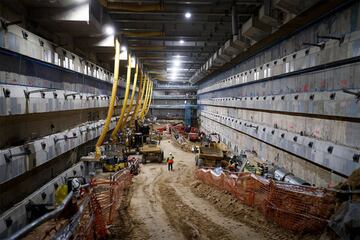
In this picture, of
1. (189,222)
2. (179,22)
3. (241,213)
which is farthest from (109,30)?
(241,213)

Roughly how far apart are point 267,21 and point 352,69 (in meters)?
3.68

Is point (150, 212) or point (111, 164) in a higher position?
point (111, 164)

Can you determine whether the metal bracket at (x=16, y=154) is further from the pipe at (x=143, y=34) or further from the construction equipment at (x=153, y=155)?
the construction equipment at (x=153, y=155)

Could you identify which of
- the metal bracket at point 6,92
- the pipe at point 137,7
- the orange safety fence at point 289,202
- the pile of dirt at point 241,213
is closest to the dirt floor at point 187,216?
the pile of dirt at point 241,213

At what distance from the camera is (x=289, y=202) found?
647 centimetres

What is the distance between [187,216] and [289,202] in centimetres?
287

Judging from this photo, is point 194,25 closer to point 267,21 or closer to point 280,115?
point 267,21

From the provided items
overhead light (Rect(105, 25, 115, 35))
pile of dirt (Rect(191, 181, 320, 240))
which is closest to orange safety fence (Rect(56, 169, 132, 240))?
pile of dirt (Rect(191, 181, 320, 240))

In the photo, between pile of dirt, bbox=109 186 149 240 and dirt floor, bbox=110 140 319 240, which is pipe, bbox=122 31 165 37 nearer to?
dirt floor, bbox=110 140 319 240

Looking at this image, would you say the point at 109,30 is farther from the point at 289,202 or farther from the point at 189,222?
the point at 289,202

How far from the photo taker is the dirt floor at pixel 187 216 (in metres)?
6.57

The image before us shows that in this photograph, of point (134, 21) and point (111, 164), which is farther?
point (111, 164)

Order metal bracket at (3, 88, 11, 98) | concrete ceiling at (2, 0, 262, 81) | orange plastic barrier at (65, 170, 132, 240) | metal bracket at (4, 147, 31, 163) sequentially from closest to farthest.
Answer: orange plastic barrier at (65, 170, 132, 240), metal bracket at (3, 88, 11, 98), metal bracket at (4, 147, 31, 163), concrete ceiling at (2, 0, 262, 81)

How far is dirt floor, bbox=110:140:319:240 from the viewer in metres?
6.57
